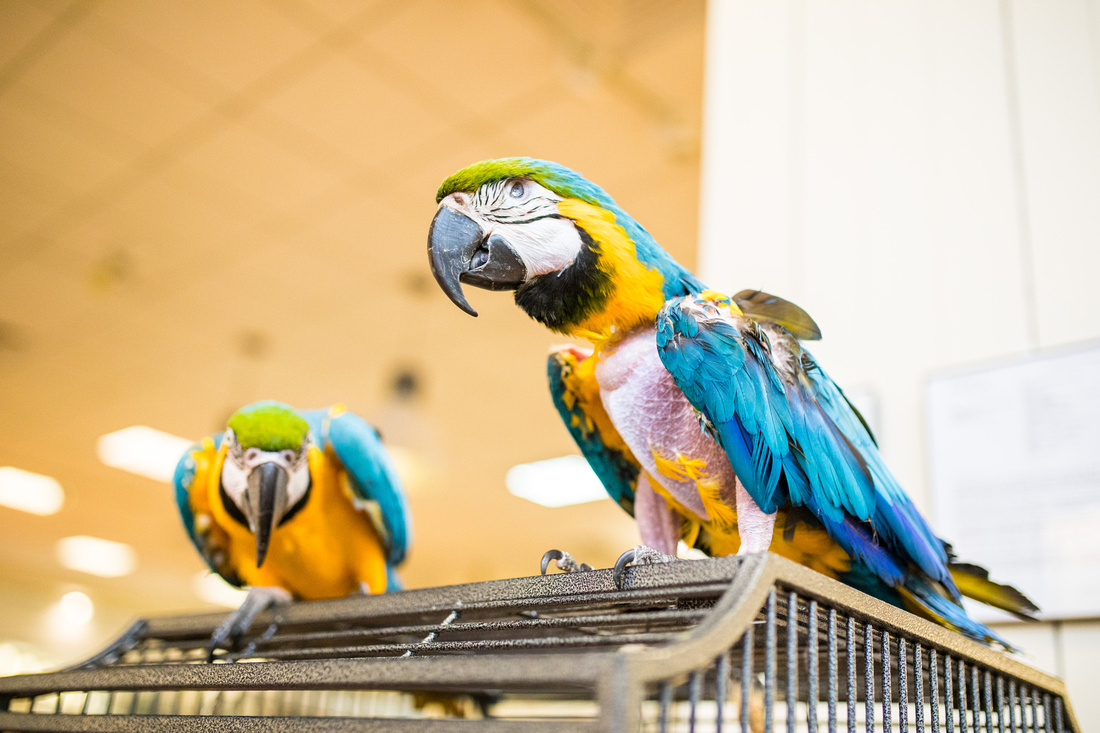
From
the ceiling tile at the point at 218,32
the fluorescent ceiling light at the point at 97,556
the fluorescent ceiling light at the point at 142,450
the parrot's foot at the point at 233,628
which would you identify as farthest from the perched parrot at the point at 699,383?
the fluorescent ceiling light at the point at 97,556

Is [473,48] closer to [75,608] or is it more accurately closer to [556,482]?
[556,482]

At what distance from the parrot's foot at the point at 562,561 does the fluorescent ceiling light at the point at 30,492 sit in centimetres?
727

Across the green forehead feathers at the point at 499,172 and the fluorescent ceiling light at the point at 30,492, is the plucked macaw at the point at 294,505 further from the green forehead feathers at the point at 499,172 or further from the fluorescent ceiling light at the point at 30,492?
the fluorescent ceiling light at the point at 30,492

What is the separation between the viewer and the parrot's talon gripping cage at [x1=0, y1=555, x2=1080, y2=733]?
20.0 inches

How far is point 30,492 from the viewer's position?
Answer: 7.11 metres

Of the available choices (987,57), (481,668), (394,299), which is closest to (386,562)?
(481,668)

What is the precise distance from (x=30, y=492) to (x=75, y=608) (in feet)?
15.0

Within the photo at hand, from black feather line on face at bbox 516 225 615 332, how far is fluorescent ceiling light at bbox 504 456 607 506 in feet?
15.3

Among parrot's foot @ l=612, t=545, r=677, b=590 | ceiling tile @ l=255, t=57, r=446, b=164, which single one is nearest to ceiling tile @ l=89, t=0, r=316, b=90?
ceiling tile @ l=255, t=57, r=446, b=164

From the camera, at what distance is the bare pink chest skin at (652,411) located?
2.70 ft

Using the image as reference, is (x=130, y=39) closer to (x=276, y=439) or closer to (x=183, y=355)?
(x=276, y=439)

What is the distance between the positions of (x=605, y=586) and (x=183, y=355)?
4.38 m

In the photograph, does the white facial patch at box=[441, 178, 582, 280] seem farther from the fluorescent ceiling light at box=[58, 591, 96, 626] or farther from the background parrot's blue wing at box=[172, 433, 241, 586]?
the fluorescent ceiling light at box=[58, 591, 96, 626]

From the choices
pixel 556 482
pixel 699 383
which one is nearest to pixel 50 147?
pixel 699 383
